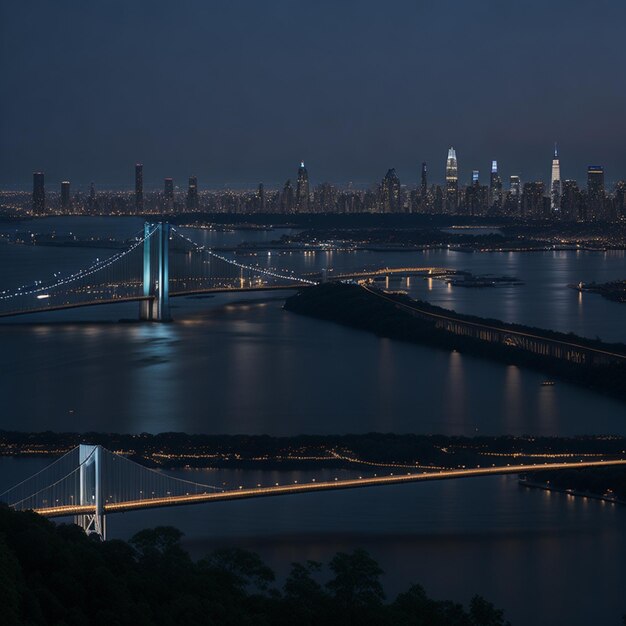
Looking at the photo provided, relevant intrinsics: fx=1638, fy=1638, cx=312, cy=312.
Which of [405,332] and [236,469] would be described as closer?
[236,469]

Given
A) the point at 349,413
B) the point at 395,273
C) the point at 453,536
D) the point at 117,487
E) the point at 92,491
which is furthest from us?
the point at 395,273

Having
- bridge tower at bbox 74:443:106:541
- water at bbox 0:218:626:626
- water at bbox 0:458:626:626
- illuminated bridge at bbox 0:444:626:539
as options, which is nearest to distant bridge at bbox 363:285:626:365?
water at bbox 0:218:626:626

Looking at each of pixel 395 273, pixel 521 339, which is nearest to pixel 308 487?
pixel 521 339

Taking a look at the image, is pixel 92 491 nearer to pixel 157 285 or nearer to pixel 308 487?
pixel 308 487

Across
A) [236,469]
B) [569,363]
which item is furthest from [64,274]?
[236,469]

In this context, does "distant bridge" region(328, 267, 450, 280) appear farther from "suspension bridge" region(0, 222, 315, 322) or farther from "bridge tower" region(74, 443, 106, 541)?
"bridge tower" region(74, 443, 106, 541)

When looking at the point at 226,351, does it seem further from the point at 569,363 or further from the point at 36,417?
the point at 36,417
